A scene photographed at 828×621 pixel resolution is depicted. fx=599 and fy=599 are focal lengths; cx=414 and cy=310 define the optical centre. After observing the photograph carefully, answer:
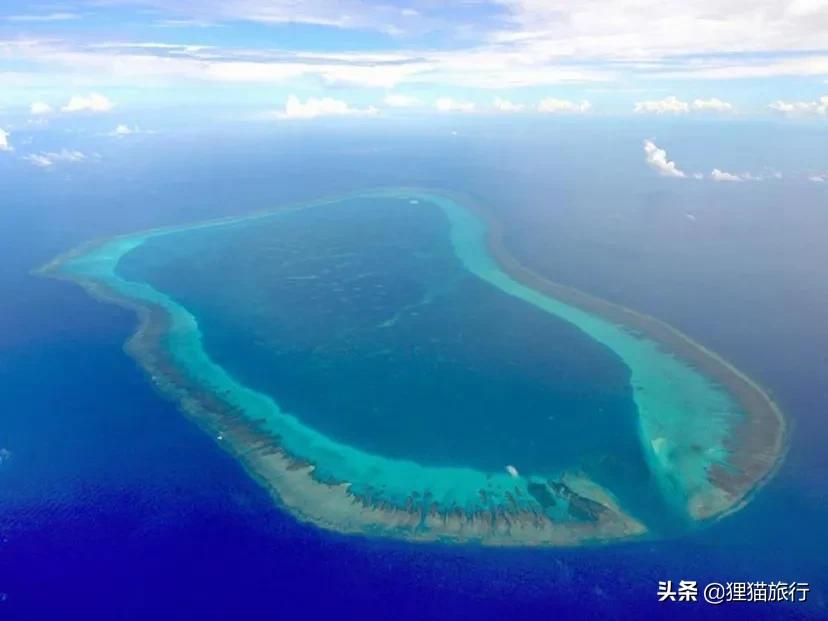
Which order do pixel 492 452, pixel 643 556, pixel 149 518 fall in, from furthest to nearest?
pixel 492 452, pixel 149 518, pixel 643 556

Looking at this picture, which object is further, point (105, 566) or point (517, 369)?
point (517, 369)

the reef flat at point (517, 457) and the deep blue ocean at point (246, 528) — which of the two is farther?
the reef flat at point (517, 457)

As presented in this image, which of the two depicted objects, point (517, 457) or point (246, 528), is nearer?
point (246, 528)

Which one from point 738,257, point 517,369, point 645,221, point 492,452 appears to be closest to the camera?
point 492,452

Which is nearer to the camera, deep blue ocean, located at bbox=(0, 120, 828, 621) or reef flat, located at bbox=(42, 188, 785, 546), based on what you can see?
deep blue ocean, located at bbox=(0, 120, 828, 621)

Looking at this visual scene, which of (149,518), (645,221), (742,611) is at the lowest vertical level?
(742,611)

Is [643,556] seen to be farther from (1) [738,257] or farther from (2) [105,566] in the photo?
(1) [738,257]

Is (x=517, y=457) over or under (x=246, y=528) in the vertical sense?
over

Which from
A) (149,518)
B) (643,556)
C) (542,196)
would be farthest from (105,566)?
(542,196)
